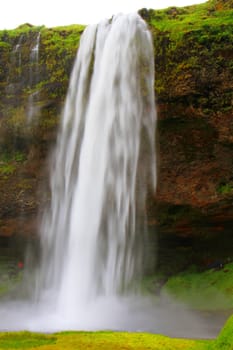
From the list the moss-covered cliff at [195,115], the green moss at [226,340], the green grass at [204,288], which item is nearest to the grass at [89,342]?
the green moss at [226,340]

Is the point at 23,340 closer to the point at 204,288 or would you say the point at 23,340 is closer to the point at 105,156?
the point at 105,156

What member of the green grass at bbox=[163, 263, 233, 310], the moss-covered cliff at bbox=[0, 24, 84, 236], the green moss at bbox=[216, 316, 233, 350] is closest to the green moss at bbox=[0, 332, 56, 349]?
the green moss at bbox=[216, 316, 233, 350]

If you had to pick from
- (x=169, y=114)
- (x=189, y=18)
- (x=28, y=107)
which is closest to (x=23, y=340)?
(x=169, y=114)

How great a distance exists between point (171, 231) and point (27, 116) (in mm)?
8919

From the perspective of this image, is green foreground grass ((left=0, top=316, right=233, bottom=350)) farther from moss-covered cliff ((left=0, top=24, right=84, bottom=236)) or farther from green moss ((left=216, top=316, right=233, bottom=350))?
moss-covered cliff ((left=0, top=24, right=84, bottom=236))

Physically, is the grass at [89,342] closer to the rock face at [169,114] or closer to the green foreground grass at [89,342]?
the green foreground grass at [89,342]

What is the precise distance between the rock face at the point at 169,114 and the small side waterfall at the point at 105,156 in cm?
76

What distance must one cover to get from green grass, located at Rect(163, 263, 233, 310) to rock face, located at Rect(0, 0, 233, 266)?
2.02 metres

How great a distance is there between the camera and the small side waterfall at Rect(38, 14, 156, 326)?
1808cm

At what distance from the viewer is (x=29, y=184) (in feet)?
68.7

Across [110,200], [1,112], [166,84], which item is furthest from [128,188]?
A: [1,112]

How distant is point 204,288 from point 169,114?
7.76 metres

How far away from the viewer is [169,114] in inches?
709

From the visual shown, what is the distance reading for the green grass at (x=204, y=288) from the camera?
55.7 feet
